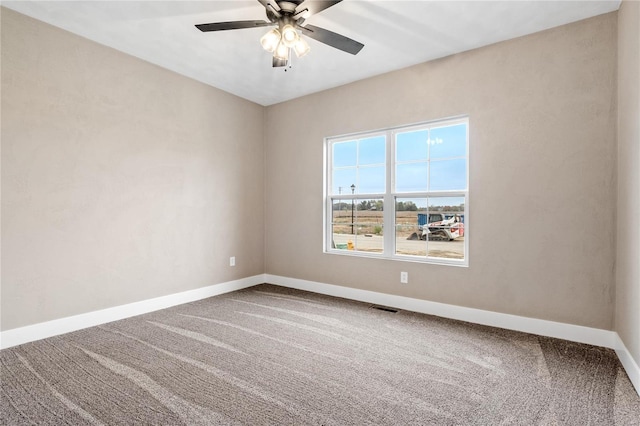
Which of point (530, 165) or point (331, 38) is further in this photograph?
point (530, 165)

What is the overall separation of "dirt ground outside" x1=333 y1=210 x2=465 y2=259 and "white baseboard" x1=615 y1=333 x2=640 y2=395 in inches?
52.9

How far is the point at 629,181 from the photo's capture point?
2227mm

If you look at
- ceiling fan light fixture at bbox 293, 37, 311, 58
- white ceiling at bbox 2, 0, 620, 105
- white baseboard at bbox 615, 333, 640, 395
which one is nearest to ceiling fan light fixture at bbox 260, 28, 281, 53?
ceiling fan light fixture at bbox 293, 37, 311, 58

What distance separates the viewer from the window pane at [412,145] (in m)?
3.60

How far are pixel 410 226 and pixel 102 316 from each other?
339cm

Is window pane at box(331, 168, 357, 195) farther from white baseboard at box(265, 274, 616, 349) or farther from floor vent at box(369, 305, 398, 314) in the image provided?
floor vent at box(369, 305, 398, 314)

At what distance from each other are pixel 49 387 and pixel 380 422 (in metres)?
2.08

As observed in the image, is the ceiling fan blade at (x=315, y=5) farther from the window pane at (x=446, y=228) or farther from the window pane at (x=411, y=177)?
the window pane at (x=446, y=228)

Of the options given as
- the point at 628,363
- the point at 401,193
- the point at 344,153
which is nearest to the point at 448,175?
the point at 401,193

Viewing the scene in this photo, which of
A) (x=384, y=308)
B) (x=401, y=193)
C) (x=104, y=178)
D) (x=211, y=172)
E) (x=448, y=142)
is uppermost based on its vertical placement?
(x=448, y=142)

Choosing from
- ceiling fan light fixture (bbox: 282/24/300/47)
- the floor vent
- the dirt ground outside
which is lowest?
the floor vent

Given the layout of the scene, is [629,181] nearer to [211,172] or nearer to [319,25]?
[319,25]

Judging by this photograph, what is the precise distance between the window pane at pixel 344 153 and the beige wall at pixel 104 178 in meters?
1.41

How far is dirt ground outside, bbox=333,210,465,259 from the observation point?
3459 millimetres
